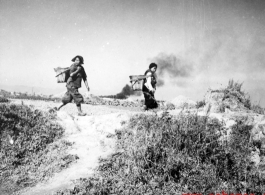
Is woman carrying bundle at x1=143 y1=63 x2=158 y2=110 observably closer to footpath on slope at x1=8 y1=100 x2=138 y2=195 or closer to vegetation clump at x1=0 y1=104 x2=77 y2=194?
footpath on slope at x1=8 y1=100 x2=138 y2=195

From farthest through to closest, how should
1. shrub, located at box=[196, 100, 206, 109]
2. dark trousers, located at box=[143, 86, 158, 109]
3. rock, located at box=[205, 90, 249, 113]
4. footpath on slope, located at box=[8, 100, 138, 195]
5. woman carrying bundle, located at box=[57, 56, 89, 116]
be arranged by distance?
1. shrub, located at box=[196, 100, 206, 109]
2. rock, located at box=[205, 90, 249, 113]
3. dark trousers, located at box=[143, 86, 158, 109]
4. woman carrying bundle, located at box=[57, 56, 89, 116]
5. footpath on slope, located at box=[8, 100, 138, 195]

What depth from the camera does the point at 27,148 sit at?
4.15 metres

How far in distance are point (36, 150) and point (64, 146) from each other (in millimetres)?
581

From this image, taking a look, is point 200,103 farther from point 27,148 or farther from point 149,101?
point 27,148

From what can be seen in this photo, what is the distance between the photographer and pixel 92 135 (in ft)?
16.8

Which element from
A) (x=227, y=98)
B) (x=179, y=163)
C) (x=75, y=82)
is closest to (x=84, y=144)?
(x=179, y=163)

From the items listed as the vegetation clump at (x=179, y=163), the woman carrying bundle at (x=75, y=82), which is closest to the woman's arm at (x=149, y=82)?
the vegetation clump at (x=179, y=163)

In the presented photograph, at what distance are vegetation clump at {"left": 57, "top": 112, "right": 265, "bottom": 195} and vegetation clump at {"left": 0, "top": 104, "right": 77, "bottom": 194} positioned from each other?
3.13 feet

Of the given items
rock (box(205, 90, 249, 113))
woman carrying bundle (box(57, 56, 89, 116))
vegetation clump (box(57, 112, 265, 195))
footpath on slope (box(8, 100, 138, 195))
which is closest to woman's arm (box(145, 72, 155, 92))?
footpath on slope (box(8, 100, 138, 195))

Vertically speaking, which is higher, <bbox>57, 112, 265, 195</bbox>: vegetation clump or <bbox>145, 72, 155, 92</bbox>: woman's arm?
<bbox>145, 72, 155, 92</bbox>: woman's arm

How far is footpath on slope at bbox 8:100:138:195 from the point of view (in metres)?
3.26

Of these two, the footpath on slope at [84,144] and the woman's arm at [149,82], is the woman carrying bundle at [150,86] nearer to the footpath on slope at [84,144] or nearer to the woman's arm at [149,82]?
the woman's arm at [149,82]

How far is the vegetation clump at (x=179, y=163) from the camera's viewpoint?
3121 mm

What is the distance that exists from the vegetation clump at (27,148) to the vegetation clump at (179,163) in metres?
0.95
